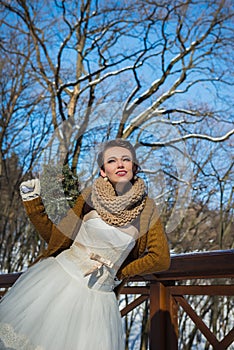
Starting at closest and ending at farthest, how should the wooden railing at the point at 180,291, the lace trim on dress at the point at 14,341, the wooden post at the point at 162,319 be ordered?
the lace trim on dress at the point at 14,341, the wooden railing at the point at 180,291, the wooden post at the point at 162,319

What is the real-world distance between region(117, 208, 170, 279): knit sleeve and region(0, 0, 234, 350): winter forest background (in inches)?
178

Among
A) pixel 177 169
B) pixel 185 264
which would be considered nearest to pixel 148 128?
pixel 177 169

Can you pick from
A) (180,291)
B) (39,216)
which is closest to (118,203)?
(39,216)

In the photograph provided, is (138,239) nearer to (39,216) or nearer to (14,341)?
(39,216)

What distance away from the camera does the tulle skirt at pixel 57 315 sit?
3.73 feet

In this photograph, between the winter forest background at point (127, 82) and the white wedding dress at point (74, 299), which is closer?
the white wedding dress at point (74, 299)

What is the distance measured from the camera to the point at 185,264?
1.73 m

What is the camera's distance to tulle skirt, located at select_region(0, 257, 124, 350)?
3.73ft

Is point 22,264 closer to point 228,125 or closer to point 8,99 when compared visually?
point 8,99

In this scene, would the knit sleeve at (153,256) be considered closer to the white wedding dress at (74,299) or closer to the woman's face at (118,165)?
the white wedding dress at (74,299)

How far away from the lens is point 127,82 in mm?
6371

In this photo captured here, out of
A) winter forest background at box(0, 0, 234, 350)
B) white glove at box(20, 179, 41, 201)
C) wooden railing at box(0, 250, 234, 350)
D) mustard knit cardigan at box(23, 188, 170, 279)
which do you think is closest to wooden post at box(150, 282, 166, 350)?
wooden railing at box(0, 250, 234, 350)

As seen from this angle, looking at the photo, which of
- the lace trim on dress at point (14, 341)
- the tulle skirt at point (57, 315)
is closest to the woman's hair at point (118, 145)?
the tulle skirt at point (57, 315)

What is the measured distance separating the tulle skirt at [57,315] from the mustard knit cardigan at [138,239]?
80 millimetres
